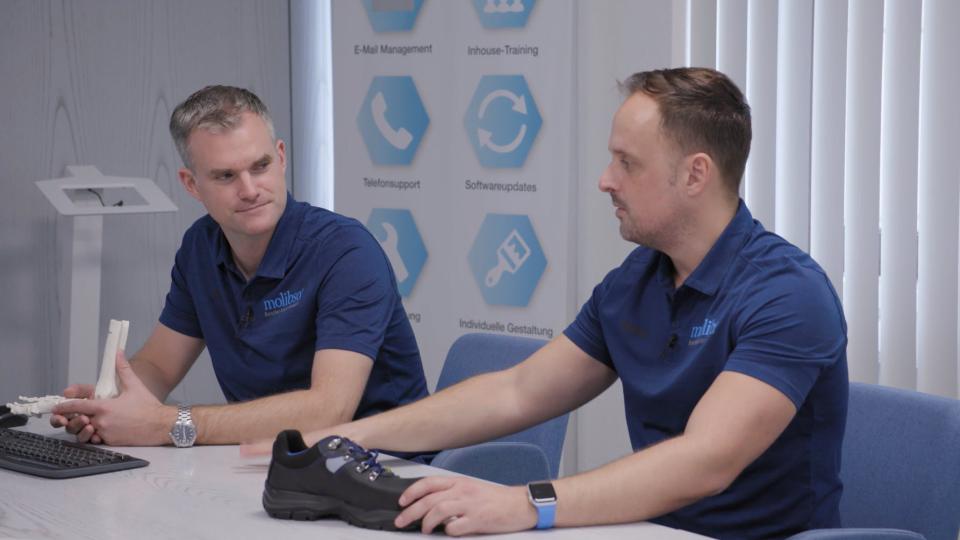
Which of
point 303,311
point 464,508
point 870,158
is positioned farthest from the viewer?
point 870,158

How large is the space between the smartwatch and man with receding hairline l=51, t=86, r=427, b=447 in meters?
0.78

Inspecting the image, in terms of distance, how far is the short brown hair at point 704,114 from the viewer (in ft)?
7.39

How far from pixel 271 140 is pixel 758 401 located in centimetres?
133

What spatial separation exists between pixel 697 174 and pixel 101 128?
11.1 ft

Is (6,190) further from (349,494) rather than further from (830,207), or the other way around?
(349,494)

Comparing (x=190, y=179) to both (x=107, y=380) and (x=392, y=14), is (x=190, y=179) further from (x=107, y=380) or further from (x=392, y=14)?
(x=392, y=14)

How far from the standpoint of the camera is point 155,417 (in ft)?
8.14

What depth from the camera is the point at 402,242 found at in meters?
4.84

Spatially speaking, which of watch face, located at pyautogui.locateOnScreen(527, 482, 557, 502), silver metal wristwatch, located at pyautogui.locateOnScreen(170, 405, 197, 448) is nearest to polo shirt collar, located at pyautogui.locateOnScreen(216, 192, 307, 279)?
silver metal wristwatch, located at pyautogui.locateOnScreen(170, 405, 197, 448)

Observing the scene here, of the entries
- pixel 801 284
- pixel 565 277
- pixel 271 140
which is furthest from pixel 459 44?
pixel 801 284

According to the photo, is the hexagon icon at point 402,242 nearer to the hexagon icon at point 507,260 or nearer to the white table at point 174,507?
the hexagon icon at point 507,260

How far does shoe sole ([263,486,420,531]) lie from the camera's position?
73.2 inches

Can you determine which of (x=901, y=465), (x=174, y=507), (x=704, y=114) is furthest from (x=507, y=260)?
(x=174, y=507)

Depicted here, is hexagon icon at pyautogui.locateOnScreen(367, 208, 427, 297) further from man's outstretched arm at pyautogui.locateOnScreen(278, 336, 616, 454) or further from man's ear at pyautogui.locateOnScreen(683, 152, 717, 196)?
man's ear at pyautogui.locateOnScreen(683, 152, 717, 196)
